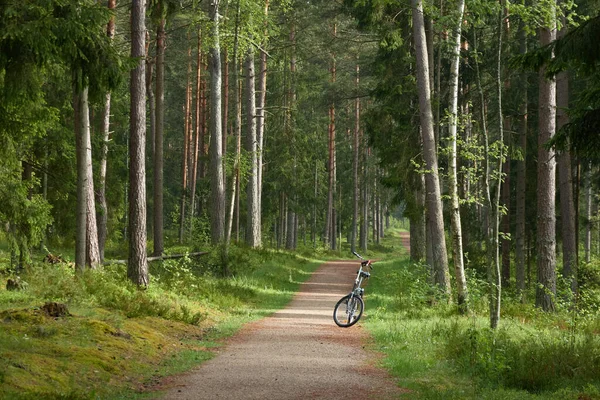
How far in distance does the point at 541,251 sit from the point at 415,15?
265 inches

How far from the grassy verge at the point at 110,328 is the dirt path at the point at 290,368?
496 millimetres

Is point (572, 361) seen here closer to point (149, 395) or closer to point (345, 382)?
point (345, 382)

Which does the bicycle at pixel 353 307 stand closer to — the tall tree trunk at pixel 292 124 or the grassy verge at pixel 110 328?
the grassy verge at pixel 110 328

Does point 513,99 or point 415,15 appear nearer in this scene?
point 415,15

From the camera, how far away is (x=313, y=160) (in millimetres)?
59812

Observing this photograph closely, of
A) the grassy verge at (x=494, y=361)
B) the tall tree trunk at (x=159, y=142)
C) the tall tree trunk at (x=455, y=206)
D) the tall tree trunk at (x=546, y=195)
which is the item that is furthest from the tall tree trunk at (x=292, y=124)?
the grassy verge at (x=494, y=361)

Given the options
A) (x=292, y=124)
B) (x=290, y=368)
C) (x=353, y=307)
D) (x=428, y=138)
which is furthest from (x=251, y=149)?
(x=290, y=368)

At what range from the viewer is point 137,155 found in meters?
17.9

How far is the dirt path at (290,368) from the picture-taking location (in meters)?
8.92

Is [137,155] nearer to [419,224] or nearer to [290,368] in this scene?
Result: [290,368]

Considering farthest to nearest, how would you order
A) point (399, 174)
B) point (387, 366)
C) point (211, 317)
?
point (399, 174), point (211, 317), point (387, 366)

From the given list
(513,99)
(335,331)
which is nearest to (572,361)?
(335,331)

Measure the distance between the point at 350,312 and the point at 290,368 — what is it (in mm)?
6207

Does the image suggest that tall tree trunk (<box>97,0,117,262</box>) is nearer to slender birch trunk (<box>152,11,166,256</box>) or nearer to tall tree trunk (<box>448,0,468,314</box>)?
slender birch trunk (<box>152,11,166,256</box>)
